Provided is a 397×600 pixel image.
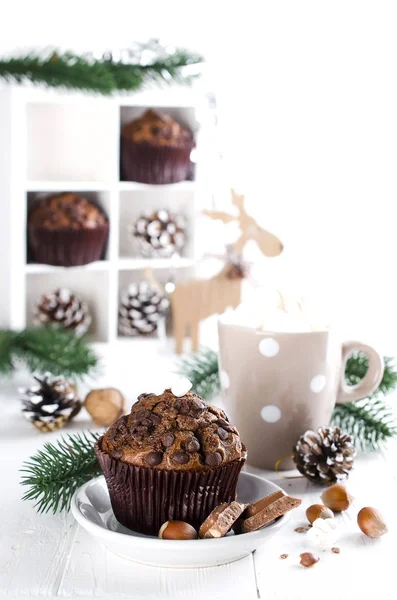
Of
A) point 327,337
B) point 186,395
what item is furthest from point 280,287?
point 186,395

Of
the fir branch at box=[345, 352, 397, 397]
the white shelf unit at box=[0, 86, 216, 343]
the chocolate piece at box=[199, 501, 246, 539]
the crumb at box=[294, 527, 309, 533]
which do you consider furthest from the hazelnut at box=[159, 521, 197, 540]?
the white shelf unit at box=[0, 86, 216, 343]

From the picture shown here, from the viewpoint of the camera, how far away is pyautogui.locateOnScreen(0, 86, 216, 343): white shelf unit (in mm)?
1443

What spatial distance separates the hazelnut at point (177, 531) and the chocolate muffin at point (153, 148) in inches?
41.0

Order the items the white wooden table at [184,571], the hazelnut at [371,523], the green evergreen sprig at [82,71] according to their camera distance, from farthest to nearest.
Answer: the green evergreen sprig at [82,71] < the hazelnut at [371,523] < the white wooden table at [184,571]

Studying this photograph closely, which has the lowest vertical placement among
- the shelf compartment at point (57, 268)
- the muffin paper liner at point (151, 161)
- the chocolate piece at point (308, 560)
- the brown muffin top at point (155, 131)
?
the chocolate piece at point (308, 560)

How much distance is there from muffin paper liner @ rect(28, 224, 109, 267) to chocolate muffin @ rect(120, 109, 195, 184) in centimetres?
15

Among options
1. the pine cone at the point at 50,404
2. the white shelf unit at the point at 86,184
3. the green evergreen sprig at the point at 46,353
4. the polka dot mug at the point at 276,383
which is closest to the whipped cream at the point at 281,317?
the polka dot mug at the point at 276,383

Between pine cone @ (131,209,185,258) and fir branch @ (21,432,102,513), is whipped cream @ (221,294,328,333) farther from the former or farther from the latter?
pine cone @ (131,209,185,258)

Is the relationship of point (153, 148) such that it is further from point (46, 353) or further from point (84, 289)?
point (46, 353)

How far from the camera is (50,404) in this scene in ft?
3.42

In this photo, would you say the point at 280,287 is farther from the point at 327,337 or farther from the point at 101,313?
the point at 101,313

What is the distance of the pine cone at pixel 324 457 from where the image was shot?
83 cm

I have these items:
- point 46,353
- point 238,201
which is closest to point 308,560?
point 238,201

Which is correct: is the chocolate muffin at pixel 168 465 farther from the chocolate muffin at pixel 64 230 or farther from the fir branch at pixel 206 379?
the chocolate muffin at pixel 64 230
